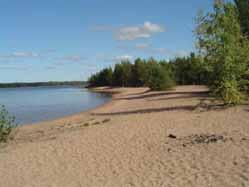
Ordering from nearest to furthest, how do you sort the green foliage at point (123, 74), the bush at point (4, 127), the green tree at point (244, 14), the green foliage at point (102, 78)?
the bush at point (4, 127) → the green tree at point (244, 14) → the green foliage at point (123, 74) → the green foliage at point (102, 78)

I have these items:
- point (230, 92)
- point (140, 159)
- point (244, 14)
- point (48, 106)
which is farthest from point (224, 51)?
point (48, 106)

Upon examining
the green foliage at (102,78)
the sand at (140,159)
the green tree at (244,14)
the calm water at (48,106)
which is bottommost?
the calm water at (48,106)

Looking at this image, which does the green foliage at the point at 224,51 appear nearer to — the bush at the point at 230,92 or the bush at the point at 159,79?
the bush at the point at 230,92

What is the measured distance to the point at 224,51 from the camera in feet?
59.2

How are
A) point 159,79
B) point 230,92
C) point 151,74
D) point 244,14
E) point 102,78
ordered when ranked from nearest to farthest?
point 230,92 < point 244,14 < point 159,79 < point 151,74 < point 102,78

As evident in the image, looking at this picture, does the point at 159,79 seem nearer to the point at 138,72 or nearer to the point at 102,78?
the point at 138,72

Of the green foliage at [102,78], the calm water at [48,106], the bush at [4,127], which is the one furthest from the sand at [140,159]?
the green foliage at [102,78]

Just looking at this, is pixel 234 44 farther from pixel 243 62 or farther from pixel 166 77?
pixel 166 77

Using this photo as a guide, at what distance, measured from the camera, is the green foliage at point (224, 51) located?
59.3ft

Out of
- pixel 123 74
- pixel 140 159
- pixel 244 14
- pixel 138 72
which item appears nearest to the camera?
pixel 140 159

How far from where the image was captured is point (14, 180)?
8148 millimetres

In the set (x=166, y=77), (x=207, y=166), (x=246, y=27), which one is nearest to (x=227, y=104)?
(x=246, y=27)

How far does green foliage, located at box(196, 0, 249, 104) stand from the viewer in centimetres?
1806

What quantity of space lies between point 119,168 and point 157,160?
98 centimetres
